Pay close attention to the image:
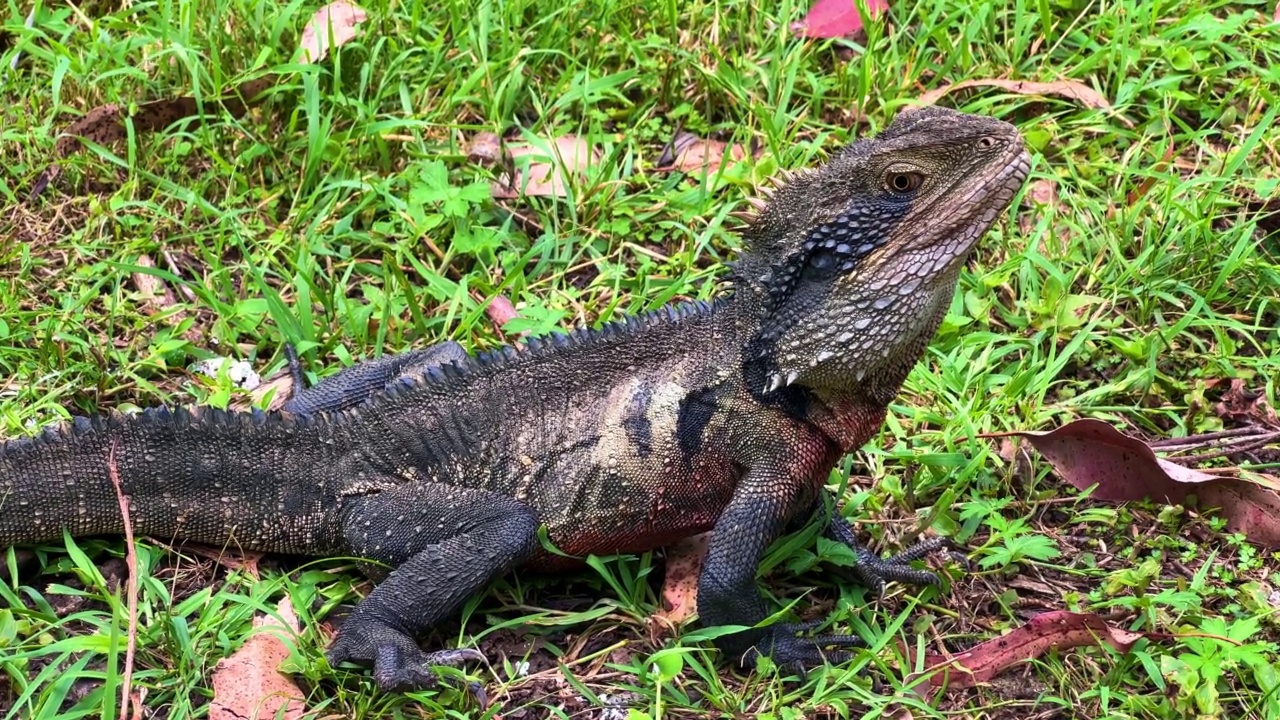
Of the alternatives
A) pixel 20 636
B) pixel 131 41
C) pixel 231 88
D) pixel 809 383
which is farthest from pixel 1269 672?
pixel 131 41

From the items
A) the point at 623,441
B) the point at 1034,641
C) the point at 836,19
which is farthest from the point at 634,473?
the point at 836,19

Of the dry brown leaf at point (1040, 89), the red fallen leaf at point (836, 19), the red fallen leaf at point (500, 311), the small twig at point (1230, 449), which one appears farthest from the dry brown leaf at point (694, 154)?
the small twig at point (1230, 449)

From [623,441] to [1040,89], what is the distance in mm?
3513

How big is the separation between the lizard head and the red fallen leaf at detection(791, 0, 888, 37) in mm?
2911

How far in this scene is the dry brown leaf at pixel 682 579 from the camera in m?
4.62

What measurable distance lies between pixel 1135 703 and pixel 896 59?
385 cm

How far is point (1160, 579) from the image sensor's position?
4.75 metres

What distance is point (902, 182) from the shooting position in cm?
424

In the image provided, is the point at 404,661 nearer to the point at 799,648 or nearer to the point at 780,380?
the point at 799,648

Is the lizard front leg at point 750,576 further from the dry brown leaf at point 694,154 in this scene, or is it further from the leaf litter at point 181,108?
the leaf litter at point 181,108

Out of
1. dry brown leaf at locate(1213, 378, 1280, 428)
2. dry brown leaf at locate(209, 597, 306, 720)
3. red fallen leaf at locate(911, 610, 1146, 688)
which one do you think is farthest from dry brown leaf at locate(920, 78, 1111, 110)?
dry brown leaf at locate(209, 597, 306, 720)

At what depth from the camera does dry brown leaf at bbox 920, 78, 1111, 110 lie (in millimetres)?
6762

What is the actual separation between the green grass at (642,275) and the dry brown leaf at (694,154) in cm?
8

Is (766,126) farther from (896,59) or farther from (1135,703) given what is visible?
(1135,703)
